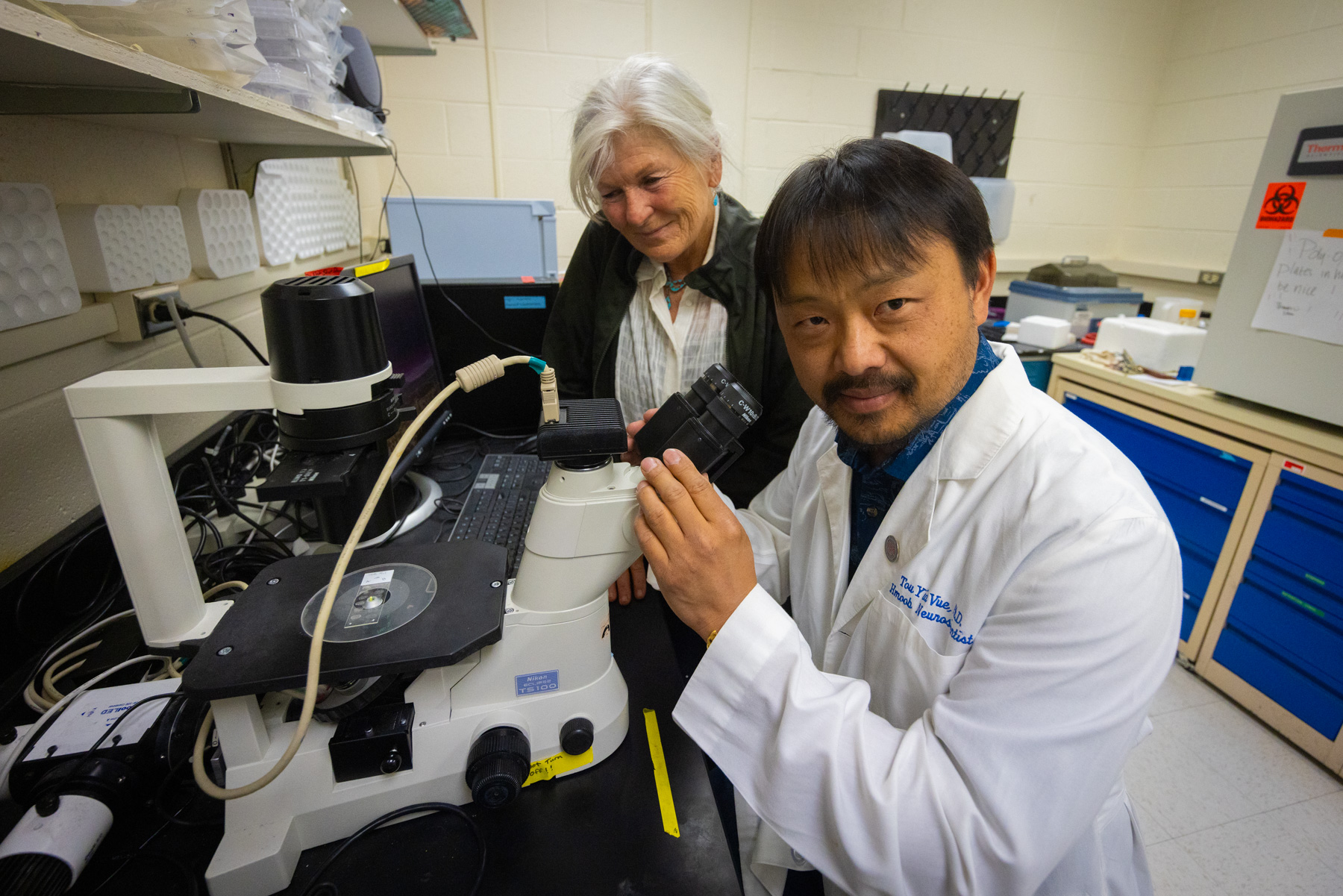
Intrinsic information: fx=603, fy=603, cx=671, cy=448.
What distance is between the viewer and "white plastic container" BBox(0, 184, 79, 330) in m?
0.75

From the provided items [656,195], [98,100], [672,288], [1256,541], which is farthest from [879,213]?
[1256,541]

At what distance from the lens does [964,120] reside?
127 inches

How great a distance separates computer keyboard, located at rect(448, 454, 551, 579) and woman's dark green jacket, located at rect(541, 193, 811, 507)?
9.4 inches

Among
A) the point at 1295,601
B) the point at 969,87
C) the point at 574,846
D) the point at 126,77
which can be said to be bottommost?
the point at 1295,601

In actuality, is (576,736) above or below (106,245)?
below

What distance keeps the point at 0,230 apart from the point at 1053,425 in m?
1.29

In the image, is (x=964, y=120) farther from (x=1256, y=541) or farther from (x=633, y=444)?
(x=633, y=444)

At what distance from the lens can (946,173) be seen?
0.71 meters

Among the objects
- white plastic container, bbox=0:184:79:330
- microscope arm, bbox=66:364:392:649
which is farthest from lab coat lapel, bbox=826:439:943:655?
white plastic container, bbox=0:184:79:330

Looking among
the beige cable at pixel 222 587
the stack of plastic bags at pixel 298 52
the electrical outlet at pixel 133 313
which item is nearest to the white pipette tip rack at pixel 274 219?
the stack of plastic bags at pixel 298 52

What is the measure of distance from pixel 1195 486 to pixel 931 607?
1.79 meters

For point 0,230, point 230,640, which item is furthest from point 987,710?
point 0,230

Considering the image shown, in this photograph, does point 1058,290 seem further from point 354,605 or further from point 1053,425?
point 354,605

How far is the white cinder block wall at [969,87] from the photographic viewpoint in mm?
2668
